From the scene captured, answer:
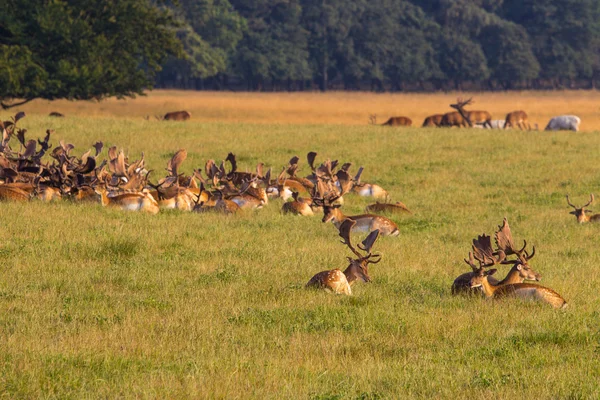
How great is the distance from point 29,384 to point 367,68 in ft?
282

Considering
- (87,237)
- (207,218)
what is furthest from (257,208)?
(87,237)

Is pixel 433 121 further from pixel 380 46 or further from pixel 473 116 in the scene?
pixel 380 46

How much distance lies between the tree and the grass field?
2022 centimetres

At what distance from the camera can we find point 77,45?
121ft

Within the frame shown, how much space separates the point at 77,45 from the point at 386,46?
58818 mm

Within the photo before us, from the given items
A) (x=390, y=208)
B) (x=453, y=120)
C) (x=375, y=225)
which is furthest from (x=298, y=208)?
(x=453, y=120)

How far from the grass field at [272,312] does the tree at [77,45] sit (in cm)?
2022

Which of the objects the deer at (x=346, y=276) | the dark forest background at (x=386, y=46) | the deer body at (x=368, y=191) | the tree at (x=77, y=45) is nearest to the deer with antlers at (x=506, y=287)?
the deer at (x=346, y=276)

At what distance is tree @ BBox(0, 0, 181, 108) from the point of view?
1407 inches

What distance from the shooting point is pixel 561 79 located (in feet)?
319

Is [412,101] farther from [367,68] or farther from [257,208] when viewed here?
[257,208]

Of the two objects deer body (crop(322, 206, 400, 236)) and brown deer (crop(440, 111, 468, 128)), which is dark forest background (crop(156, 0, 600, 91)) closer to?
brown deer (crop(440, 111, 468, 128))

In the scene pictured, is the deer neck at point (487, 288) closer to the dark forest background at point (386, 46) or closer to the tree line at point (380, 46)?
the tree line at point (380, 46)

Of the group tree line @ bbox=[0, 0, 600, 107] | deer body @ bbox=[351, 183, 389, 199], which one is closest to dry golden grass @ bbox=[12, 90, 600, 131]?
tree line @ bbox=[0, 0, 600, 107]
